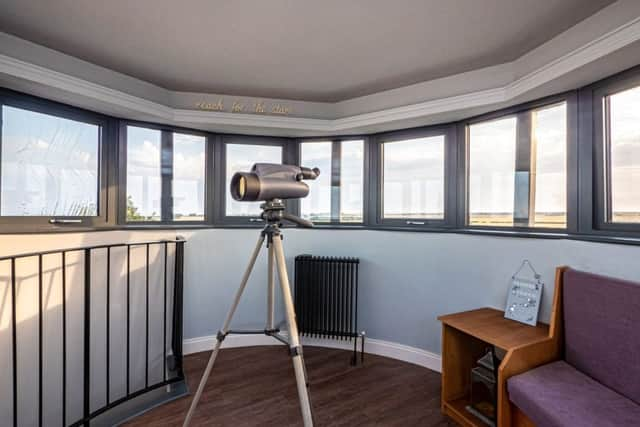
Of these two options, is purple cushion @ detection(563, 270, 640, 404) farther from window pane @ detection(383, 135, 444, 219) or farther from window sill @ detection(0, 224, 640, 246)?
window pane @ detection(383, 135, 444, 219)

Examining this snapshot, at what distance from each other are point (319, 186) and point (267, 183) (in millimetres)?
1768

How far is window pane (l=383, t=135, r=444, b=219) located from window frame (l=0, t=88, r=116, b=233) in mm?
2337

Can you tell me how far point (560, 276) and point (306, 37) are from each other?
6.52 feet

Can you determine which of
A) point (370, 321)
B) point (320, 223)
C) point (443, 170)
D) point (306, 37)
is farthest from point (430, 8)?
point (370, 321)

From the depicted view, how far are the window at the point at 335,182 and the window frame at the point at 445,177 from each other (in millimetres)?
147

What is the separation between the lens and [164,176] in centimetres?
272

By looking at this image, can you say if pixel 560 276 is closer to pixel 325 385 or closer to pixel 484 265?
pixel 484 265

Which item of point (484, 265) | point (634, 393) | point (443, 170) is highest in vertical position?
point (443, 170)

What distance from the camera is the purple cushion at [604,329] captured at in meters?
1.33

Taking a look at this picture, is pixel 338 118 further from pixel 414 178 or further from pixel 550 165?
pixel 550 165

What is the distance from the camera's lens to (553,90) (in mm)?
1929

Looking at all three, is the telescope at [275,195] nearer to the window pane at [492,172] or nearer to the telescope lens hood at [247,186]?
the telescope lens hood at [247,186]

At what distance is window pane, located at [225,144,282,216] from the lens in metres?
2.99

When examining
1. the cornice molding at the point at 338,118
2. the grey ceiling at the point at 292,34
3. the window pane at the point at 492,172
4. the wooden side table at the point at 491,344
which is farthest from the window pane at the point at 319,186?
the wooden side table at the point at 491,344
